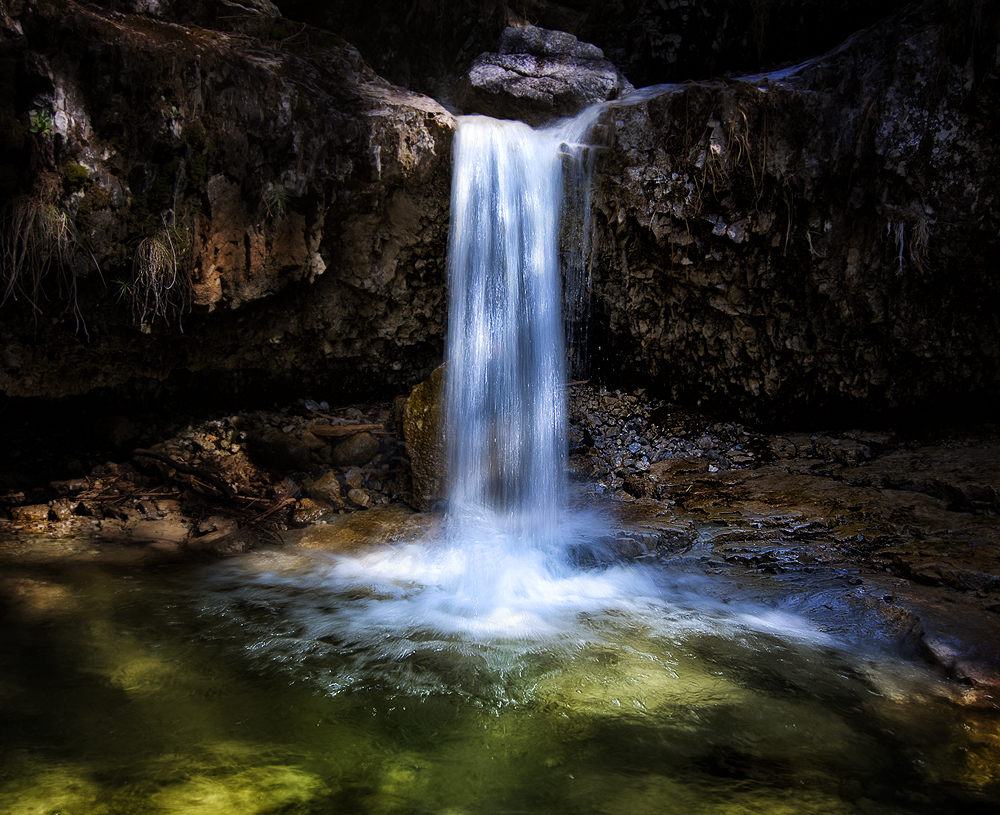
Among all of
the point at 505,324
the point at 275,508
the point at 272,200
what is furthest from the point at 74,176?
the point at 505,324

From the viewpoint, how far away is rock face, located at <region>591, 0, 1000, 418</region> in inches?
190

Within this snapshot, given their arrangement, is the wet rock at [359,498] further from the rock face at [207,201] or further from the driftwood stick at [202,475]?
the rock face at [207,201]

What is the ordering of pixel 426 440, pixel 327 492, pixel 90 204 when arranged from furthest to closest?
1. pixel 426 440
2. pixel 327 492
3. pixel 90 204

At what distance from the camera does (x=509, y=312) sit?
5938mm

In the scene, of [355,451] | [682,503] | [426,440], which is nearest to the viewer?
[682,503]

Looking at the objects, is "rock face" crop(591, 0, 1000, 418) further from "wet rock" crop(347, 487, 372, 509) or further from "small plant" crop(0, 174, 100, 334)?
"small plant" crop(0, 174, 100, 334)

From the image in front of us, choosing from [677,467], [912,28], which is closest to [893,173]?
[912,28]

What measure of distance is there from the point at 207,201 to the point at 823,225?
6046 mm

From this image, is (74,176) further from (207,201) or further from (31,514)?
(31,514)

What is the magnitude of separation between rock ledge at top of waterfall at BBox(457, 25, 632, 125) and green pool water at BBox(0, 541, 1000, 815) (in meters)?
6.41

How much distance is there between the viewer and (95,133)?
4.27 metres

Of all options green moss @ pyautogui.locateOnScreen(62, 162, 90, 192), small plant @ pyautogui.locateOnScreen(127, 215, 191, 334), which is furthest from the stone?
green moss @ pyautogui.locateOnScreen(62, 162, 90, 192)

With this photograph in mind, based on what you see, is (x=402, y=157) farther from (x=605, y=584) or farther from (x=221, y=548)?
(x=605, y=584)

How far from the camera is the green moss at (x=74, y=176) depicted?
13.8ft
